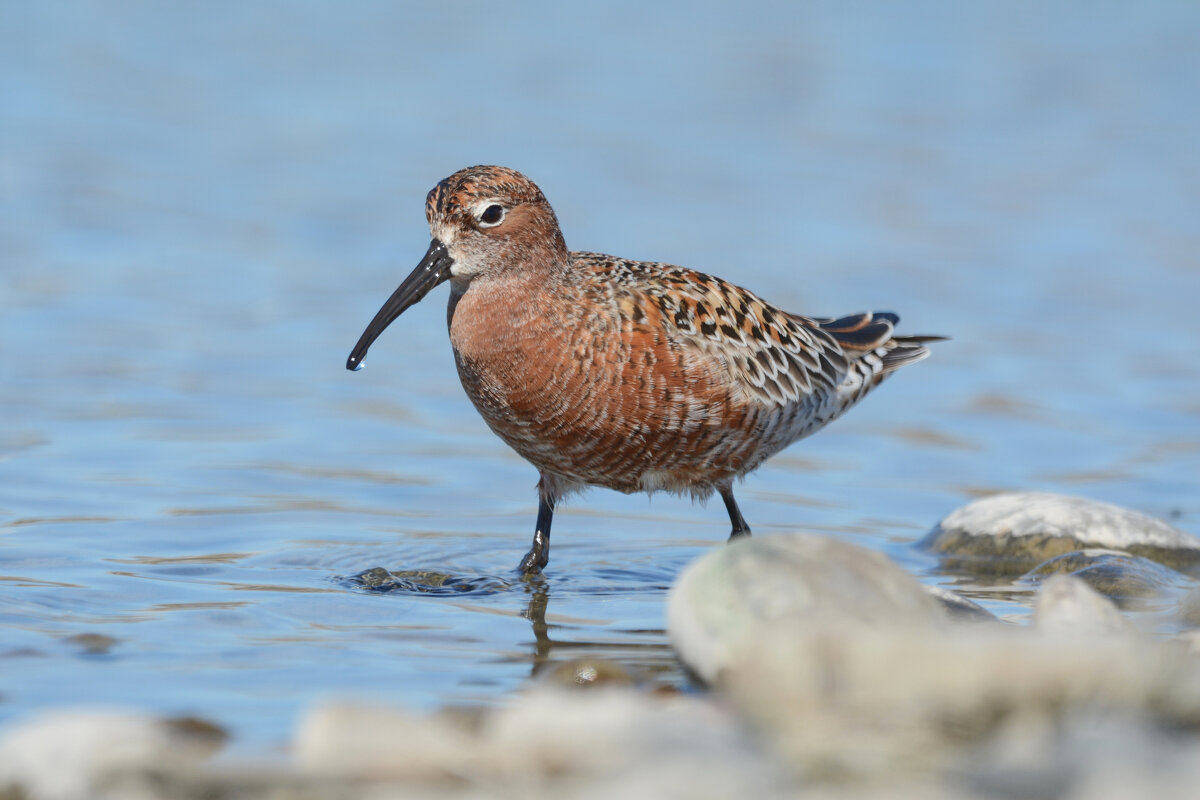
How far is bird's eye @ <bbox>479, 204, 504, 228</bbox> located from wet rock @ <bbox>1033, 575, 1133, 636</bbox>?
368 cm

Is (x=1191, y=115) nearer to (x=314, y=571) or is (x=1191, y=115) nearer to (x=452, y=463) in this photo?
(x=452, y=463)

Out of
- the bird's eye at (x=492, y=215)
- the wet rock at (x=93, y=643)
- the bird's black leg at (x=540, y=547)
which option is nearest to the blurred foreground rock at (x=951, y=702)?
the wet rock at (x=93, y=643)

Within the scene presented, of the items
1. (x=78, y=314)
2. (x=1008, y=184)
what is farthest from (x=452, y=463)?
(x=1008, y=184)

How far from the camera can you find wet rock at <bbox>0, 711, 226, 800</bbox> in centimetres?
462

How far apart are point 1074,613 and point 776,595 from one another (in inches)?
49.8

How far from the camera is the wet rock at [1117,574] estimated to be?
8453 millimetres

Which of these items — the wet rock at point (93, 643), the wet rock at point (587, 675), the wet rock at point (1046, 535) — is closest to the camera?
the wet rock at point (587, 675)

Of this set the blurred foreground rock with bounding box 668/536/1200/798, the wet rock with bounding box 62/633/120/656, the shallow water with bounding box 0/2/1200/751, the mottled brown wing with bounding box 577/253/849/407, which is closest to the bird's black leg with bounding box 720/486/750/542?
the shallow water with bounding box 0/2/1200/751

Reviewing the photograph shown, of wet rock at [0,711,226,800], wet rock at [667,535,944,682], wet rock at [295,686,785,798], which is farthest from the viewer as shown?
wet rock at [667,535,944,682]

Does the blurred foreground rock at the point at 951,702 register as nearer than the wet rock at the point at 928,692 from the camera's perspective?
Yes

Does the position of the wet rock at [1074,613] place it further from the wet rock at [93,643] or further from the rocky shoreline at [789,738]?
the wet rock at [93,643]

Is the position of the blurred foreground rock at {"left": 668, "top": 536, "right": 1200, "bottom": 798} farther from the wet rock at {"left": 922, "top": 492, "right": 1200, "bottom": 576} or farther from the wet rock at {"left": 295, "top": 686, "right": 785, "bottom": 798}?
the wet rock at {"left": 922, "top": 492, "right": 1200, "bottom": 576}

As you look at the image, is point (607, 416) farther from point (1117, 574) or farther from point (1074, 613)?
point (1074, 613)

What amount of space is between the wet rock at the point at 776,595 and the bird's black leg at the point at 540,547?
2.86 metres
